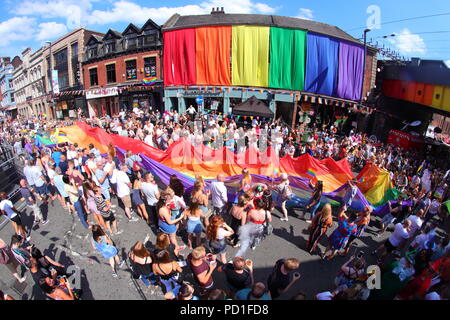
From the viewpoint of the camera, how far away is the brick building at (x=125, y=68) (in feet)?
72.2

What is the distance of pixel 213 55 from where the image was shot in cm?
1928

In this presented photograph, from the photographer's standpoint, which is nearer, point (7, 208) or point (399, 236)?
point (399, 236)

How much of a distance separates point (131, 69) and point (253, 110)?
1530 cm

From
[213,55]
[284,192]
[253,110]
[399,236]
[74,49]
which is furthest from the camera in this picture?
[74,49]

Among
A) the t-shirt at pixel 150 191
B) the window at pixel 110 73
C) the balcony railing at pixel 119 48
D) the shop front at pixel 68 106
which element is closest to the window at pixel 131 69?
the balcony railing at pixel 119 48

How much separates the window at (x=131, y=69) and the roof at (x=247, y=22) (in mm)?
5399

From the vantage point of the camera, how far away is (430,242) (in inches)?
194

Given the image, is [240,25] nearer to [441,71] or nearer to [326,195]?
[441,71]

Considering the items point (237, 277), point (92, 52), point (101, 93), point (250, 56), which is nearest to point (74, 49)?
point (92, 52)

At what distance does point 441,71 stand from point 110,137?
1924 centimetres

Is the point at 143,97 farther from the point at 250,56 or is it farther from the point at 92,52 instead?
the point at 250,56

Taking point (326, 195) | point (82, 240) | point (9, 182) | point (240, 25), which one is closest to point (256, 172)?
point (326, 195)

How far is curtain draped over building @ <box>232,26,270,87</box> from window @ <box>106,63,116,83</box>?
13905 mm

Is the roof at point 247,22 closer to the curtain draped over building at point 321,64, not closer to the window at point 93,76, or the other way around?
the curtain draped over building at point 321,64
